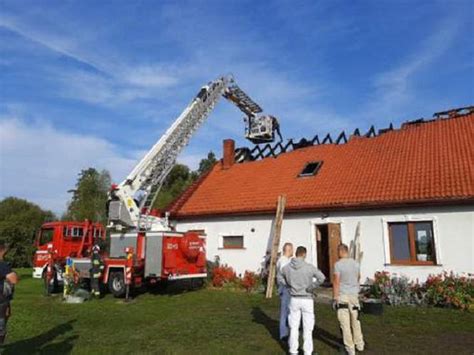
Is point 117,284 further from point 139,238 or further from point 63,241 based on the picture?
point 63,241

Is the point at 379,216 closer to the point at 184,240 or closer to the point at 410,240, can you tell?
the point at 410,240

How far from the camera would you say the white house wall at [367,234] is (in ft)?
41.9

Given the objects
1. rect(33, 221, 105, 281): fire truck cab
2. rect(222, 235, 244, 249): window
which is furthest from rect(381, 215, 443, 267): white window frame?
rect(33, 221, 105, 281): fire truck cab

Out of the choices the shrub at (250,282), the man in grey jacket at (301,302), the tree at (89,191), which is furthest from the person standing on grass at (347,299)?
the tree at (89,191)

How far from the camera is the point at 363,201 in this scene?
47.9 ft

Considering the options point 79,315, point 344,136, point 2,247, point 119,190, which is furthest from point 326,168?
point 2,247

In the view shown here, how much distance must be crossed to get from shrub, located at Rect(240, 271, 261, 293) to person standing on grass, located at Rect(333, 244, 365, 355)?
27.5 ft

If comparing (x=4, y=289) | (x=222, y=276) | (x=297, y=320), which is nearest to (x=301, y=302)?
(x=297, y=320)

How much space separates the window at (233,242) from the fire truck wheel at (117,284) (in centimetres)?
512

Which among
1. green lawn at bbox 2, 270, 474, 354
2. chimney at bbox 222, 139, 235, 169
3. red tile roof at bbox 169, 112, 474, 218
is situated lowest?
green lawn at bbox 2, 270, 474, 354

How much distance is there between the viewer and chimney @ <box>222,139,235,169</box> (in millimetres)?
22984

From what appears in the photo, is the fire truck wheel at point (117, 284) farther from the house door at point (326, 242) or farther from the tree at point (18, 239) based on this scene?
the tree at point (18, 239)

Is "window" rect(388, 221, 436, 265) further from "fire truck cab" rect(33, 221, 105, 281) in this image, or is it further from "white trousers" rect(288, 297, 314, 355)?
"fire truck cab" rect(33, 221, 105, 281)

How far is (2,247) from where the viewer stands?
5.96 metres
